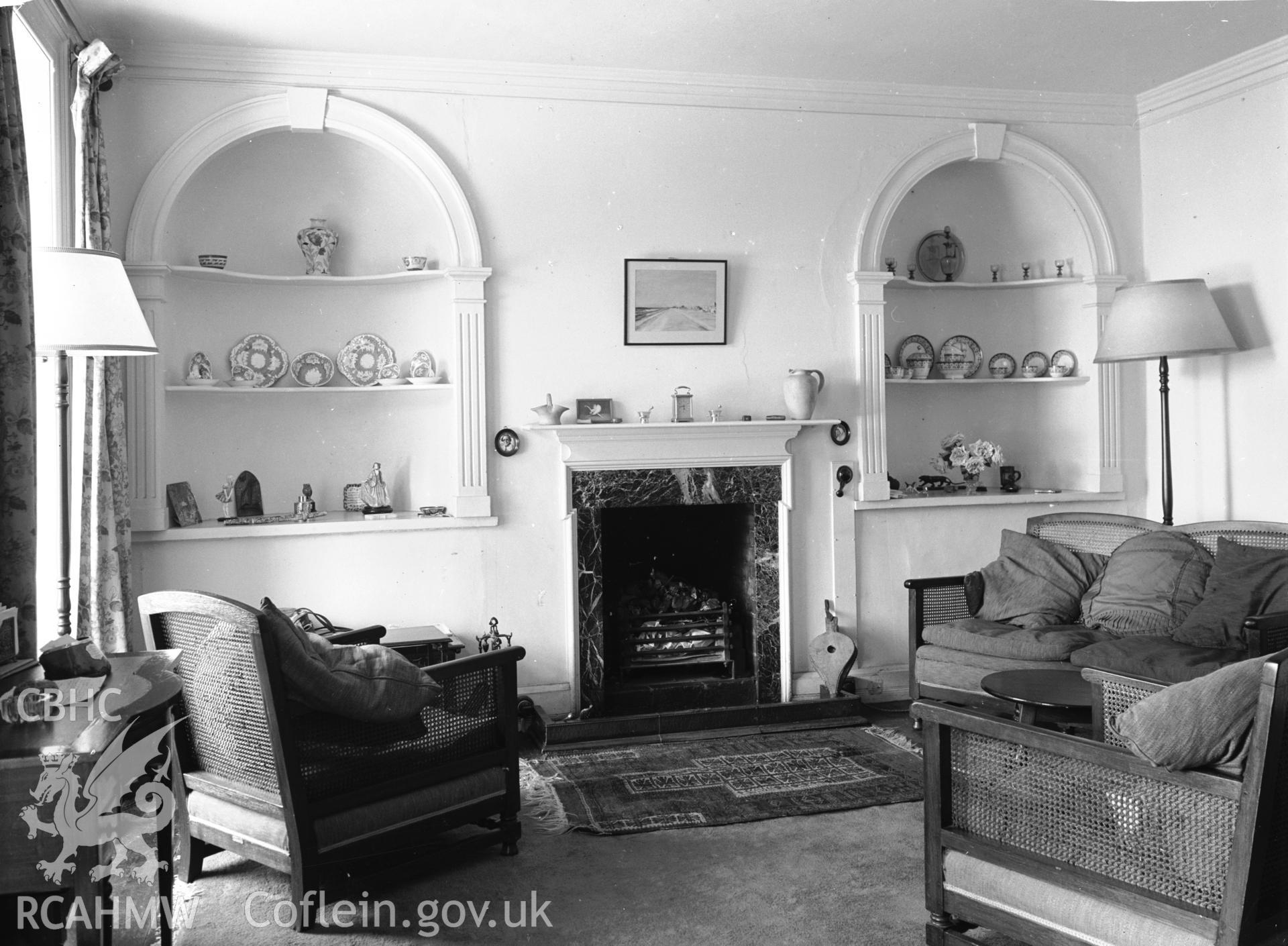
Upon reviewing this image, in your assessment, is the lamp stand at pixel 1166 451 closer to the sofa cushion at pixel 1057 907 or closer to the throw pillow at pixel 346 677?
the sofa cushion at pixel 1057 907

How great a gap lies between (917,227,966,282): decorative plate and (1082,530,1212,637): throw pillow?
6.04 feet

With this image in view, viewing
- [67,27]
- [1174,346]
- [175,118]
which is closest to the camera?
[67,27]

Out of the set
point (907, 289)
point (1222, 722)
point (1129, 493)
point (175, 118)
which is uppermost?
point (175, 118)

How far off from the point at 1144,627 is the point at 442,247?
3553 millimetres

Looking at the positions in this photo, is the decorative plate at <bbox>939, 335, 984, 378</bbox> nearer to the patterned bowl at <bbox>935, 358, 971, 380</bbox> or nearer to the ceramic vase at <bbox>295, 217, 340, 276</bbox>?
the patterned bowl at <bbox>935, 358, 971, 380</bbox>

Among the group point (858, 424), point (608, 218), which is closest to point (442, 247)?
point (608, 218)

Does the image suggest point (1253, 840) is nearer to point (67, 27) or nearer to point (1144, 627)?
point (1144, 627)

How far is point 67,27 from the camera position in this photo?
4090mm

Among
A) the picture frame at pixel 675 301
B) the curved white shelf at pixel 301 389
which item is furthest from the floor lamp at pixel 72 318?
the picture frame at pixel 675 301

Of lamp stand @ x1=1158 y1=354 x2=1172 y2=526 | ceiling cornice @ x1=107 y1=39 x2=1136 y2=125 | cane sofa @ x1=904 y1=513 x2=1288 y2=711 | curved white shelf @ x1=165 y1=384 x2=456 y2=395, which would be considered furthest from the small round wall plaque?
lamp stand @ x1=1158 y1=354 x2=1172 y2=526

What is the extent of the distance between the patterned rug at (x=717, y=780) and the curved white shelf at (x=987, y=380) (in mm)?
1790

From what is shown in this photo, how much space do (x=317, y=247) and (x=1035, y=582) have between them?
358 cm

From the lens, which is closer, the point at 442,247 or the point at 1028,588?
the point at 1028,588

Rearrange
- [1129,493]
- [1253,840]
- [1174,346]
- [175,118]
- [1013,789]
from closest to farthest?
[1253,840]
[1013,789]
[175,118]
[1174,346]
[1129,493]
